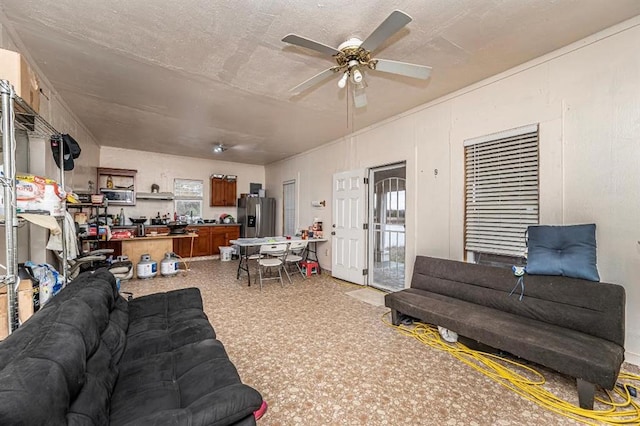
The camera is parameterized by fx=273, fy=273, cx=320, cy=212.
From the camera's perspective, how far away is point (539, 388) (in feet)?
6.71

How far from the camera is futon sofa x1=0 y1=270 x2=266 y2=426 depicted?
0.86 metres

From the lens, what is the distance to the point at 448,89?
3369mm

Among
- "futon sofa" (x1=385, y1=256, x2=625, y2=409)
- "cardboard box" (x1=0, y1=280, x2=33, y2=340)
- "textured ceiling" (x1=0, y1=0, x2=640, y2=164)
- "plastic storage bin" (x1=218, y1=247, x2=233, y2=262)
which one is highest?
"textured ceiling" (x1=0, y1=0, x2=640, y2=164)

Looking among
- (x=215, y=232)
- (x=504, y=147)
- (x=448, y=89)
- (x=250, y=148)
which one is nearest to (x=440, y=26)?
(x=448, y=89)

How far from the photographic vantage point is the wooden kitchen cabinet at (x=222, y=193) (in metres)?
7.65

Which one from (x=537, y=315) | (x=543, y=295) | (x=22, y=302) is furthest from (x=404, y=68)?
(x=22, y=302)

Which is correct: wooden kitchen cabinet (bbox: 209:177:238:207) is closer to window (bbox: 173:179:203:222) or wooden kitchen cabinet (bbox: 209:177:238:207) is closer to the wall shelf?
window (bbox: 173:179:203:222)

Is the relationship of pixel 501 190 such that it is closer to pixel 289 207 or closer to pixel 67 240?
pixel 67 240

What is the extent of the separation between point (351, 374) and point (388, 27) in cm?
256

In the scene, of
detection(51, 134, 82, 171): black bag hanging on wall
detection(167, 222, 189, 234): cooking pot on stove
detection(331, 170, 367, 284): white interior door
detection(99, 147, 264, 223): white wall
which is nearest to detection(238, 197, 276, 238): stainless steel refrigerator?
detection(99, 147, 264, 223): white wall

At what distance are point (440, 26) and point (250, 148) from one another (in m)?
4.88

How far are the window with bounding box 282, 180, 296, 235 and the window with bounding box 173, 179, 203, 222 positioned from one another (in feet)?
7.68

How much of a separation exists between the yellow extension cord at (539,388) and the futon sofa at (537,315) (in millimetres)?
98

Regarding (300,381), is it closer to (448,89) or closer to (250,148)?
(448,89)
